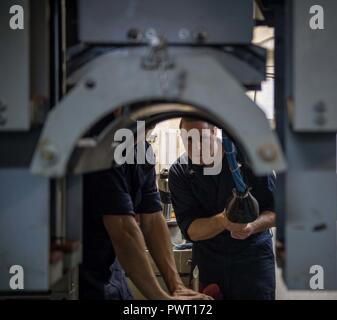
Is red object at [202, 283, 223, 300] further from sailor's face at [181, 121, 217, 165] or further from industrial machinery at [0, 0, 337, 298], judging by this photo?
industrial machinery at [0, 0, 337, 298]

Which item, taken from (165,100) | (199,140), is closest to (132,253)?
(199,140)

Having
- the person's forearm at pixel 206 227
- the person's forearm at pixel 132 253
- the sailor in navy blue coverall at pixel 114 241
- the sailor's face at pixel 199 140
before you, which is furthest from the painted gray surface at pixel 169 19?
the person's forearm at pixel 206 227

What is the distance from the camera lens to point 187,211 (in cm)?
227

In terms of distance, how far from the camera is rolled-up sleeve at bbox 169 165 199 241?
224cm

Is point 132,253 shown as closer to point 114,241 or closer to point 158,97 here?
point 114,241

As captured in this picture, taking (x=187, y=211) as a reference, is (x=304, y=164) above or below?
above

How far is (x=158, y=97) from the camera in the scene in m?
0.83

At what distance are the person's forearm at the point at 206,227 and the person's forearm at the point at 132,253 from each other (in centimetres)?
41

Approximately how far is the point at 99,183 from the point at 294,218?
0.87 m

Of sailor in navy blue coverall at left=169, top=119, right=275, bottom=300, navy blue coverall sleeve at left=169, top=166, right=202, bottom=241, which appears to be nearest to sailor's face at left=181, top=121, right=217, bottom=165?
sailor in navy blue coverall at left=169, top=119, right=275, bottom=300

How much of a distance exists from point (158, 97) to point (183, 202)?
1.47 metres

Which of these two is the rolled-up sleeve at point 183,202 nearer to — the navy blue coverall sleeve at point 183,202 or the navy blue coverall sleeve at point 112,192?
the navy blue coverall sleeve at point 183,202
